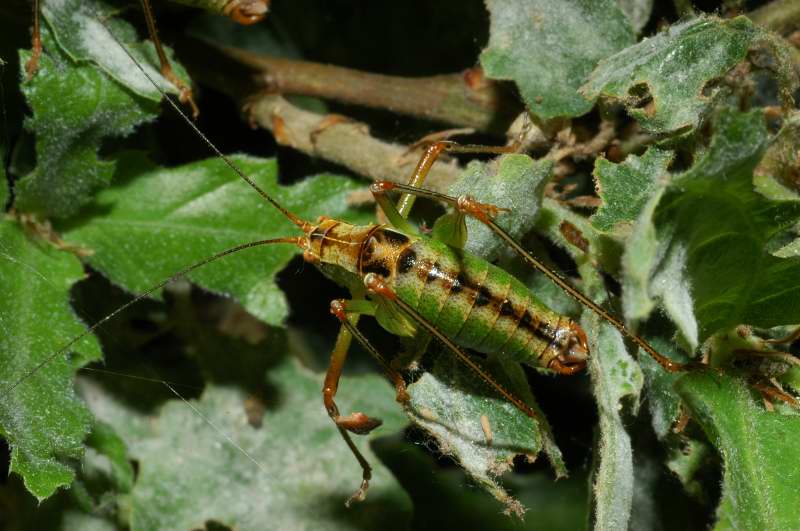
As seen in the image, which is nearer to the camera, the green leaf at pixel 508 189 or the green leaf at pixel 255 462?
the green leaf at pixel 508 189

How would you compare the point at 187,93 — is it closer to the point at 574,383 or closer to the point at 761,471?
the point at 574,383

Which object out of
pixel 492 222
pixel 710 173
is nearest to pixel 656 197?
pixel 710 173

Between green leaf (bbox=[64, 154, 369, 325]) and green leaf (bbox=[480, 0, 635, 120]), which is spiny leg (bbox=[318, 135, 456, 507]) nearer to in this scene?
green leaf (bbox=[64, 154, 369, 325])

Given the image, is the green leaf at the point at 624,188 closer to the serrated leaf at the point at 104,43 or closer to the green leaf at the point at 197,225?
the green leaf at the point at 197,225

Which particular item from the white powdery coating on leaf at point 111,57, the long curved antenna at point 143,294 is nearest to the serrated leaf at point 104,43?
the white powdery coating on leaf at point 111,57

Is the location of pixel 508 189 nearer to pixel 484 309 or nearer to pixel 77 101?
pixel 484 309

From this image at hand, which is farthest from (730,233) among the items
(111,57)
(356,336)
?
(111,57)
